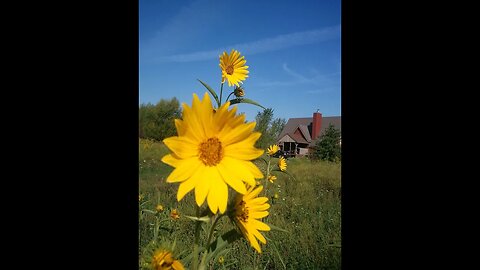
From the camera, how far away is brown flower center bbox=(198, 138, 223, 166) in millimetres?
430

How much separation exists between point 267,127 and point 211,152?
0.82 feet

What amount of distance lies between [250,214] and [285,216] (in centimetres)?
37


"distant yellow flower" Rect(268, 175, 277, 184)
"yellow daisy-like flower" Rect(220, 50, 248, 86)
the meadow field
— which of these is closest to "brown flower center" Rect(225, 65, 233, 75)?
"yellow daisy-like flower" Rect(220, 50, 248, 86)

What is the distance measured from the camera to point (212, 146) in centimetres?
43

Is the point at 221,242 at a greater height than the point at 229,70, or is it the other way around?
the point at 229,70

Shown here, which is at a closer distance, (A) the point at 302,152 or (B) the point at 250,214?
(B) the point at 250,214

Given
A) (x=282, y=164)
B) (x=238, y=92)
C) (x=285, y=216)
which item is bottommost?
(x=285, y=216)

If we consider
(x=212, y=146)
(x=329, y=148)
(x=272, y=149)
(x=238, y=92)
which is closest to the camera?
(x=212, y=146)

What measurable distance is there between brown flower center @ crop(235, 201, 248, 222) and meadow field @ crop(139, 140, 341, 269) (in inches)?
6.3

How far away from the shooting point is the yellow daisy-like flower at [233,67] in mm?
587

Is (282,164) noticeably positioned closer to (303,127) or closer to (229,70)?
(303,127)

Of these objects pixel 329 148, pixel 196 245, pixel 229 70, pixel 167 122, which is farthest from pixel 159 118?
pixel 329 148

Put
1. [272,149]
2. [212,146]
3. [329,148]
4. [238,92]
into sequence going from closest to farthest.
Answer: [212,146], [238,92], [272,149], [329,148]

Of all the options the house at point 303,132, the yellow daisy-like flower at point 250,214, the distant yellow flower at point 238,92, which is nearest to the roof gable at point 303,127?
the house at point 303,132
